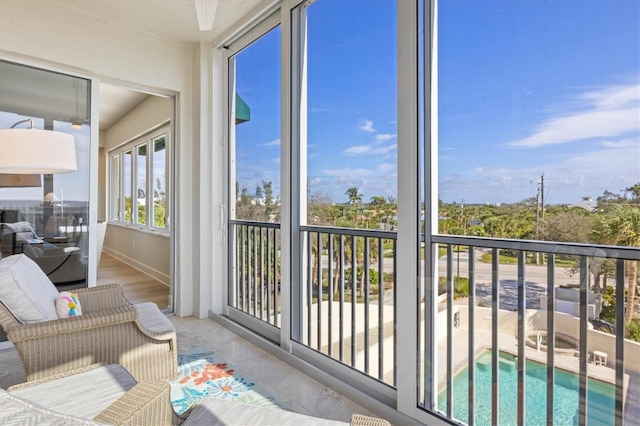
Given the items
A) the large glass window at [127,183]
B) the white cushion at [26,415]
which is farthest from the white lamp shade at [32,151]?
the large glass window at [127,183]

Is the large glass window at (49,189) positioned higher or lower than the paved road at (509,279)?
higher

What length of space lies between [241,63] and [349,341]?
2805 millimetres

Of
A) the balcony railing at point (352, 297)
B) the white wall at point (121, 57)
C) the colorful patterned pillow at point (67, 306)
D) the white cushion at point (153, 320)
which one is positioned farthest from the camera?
the white wall at point (121, 57)

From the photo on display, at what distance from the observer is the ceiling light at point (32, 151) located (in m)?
2.36

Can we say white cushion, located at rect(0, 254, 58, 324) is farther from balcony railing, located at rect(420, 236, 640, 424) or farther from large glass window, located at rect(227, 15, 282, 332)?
balcony railing, located at rect(420, 236, 640, 424)

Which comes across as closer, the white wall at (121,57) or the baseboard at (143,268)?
the white wall at (121,57)

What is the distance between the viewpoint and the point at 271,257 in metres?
3.33

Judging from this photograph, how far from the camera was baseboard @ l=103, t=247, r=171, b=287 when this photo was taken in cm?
544

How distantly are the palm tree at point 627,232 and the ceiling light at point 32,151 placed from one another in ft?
10.3

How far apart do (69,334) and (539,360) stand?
236 centimetres

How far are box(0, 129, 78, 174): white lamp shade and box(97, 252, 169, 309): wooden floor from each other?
2.20 m

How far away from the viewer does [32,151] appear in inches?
94.5

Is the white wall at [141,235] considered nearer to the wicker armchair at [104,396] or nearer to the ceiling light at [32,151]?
the ceiling light at [32,151]

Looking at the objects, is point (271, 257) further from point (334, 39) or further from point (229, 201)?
point (334, 39)
